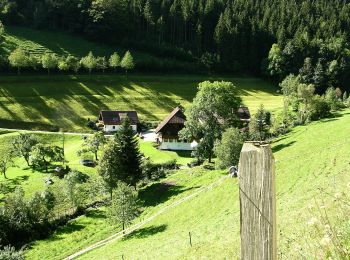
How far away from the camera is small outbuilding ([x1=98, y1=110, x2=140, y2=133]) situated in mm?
79125

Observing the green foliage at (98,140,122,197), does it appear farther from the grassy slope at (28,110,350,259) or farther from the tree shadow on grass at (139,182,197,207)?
the grassy slope at (28,110,350,259)

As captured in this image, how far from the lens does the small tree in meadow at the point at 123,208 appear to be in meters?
39.5

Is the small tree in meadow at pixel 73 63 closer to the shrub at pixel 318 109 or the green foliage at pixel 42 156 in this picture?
the green foliage at pixel 42 156

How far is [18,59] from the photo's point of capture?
9600cm

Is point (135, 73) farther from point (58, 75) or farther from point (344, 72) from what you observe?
point (344, 72)

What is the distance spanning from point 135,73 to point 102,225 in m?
67.0

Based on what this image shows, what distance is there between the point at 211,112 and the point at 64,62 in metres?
51.3

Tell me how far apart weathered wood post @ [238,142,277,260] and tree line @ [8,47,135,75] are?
3889 inches

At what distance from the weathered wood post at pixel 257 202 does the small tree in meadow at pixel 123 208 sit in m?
36.7

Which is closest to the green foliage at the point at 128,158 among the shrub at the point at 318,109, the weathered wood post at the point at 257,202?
the shrub at the point at 318,109

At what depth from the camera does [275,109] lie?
85.7 m

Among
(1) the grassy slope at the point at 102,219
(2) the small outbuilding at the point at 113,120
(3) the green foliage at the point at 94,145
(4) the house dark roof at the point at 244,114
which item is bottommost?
(1) the grassy slope at the point at 102,219

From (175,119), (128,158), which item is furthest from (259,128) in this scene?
(128,158)

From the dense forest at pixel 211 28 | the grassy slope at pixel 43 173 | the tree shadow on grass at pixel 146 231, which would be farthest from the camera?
the dense forest at pixel 211 28
